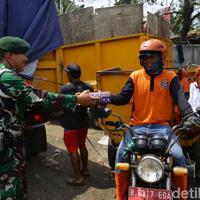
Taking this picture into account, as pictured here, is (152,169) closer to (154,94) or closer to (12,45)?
(154,94)

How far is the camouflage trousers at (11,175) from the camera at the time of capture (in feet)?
9.73

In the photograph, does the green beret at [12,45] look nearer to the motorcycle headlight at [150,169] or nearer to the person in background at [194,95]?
the motorcycle headlight at [150,169]

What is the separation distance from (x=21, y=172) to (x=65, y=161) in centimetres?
266

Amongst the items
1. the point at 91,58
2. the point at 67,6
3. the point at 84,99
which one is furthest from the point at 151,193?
the point at 67,6

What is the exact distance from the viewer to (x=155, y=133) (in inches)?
135

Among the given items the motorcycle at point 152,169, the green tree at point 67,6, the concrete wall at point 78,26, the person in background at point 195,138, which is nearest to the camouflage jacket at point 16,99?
the motorcycle at point 152,169

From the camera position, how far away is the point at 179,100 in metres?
3.67

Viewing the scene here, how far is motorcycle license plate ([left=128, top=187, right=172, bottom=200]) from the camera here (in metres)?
2.75

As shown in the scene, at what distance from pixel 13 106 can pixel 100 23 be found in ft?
15.2

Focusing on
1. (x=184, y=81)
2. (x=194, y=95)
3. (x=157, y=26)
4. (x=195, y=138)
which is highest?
(x=157, y=26)

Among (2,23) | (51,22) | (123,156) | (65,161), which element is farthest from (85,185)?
(51,22)

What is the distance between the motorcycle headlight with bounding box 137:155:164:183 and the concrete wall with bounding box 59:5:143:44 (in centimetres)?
455

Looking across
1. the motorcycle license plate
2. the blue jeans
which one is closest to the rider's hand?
the blue jeans

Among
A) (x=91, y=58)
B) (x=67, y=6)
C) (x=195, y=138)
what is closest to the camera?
(x=195, y=138)
